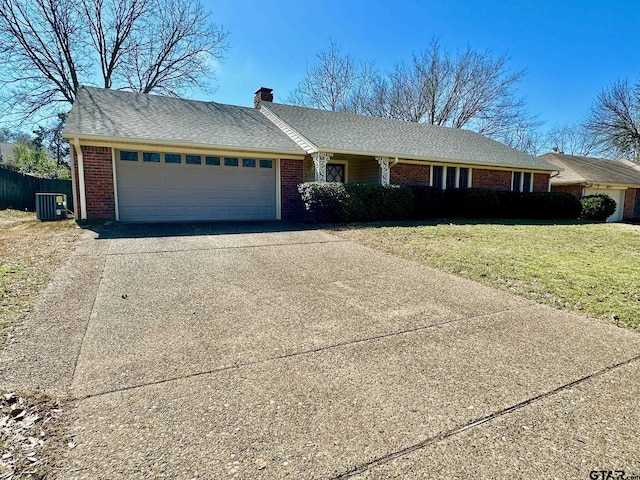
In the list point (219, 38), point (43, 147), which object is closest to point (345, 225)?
point (219, 38)

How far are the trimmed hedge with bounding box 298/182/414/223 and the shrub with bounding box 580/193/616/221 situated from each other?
36.4ft

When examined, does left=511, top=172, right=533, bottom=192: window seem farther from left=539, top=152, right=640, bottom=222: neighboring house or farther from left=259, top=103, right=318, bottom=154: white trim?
left=259, top=103, right=318, bottom=154: white trim

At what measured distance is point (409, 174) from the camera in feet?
47.6

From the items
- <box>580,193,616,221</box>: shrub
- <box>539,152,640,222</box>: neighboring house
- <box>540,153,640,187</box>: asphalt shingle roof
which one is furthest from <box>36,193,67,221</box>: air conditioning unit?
<box>540,153,640,187</box>: asphalt shingle roof

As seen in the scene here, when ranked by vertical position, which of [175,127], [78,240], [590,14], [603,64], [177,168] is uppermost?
[603,64]

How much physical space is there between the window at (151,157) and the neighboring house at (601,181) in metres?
19.6

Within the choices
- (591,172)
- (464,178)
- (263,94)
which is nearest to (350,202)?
(464,178)

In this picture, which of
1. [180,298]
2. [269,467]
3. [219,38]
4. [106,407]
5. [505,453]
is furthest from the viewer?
[219,38]

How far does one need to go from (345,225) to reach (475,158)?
8.10 m

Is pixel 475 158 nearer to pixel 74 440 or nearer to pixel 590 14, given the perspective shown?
pixel 590 14

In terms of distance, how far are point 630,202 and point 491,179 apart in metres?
14.9

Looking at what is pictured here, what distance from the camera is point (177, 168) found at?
11094 millimetres

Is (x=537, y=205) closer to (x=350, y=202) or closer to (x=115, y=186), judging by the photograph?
(x=350, y=202)

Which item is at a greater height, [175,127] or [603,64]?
[603,64]
